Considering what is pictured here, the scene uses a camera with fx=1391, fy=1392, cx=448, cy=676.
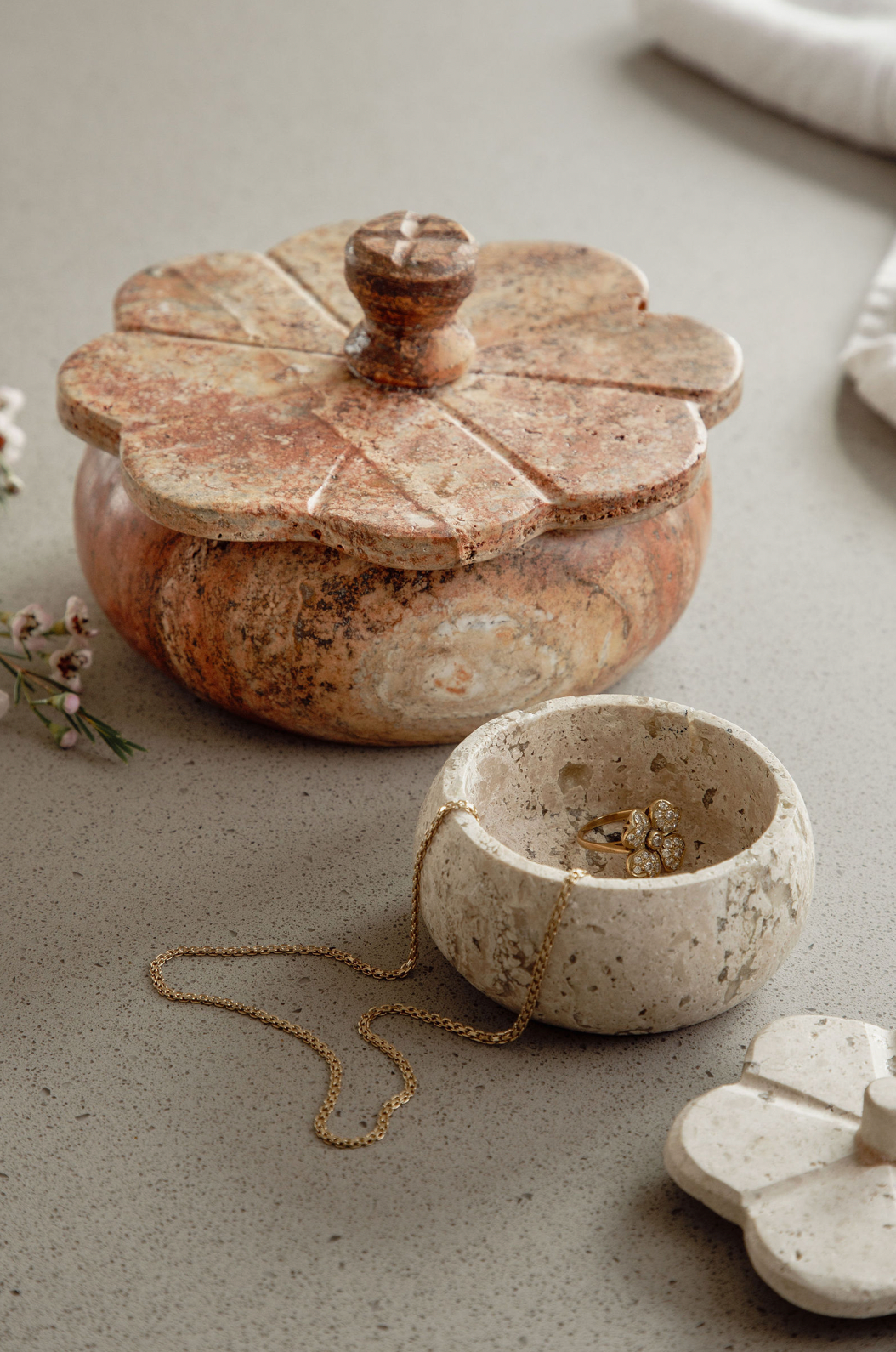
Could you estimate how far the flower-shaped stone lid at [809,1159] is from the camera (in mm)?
1188

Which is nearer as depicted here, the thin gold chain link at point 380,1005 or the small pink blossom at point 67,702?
the thin gold chain link at point 380,1005

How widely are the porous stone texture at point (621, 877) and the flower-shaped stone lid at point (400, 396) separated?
26cm

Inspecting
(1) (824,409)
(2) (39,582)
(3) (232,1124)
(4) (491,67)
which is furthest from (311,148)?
(3) (232,1124)

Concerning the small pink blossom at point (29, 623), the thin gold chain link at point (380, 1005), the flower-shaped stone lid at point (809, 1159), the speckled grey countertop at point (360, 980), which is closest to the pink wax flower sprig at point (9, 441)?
the speckled grey countertop at point (360, 980)

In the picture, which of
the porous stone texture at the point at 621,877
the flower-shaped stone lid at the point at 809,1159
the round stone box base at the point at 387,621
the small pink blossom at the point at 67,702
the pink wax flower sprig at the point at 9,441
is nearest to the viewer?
the flower-shaped stone lid at the point at 809,1159

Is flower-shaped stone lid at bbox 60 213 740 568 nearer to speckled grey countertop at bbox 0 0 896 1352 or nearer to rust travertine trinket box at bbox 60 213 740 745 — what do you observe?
rust travertine trinket box at bbox 60 213 740 745

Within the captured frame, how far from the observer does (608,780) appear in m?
1.74

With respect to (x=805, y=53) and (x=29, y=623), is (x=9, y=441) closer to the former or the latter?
(x=29, y=623)

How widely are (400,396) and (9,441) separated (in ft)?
2.76

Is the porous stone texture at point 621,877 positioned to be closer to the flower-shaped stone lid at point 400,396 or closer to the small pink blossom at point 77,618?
the flower-shaped stone lid at point 400,396

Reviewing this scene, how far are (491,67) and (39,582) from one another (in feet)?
9.94

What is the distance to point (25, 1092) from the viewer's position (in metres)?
1.46

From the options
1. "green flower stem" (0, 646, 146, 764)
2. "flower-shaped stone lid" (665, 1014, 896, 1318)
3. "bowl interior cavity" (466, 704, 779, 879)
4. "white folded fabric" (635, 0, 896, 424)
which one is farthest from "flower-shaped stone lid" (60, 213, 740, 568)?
"white folded fabric" (635, 0, 896, 424)

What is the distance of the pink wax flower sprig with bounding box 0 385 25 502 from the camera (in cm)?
238
